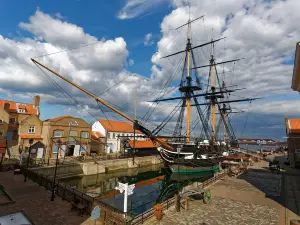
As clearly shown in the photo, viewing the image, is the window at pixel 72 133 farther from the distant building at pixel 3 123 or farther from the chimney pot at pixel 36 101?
the distant building at pixel 3 123

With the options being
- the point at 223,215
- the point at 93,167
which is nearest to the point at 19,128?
the point at 93,167

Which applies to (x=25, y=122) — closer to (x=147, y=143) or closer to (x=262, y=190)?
(x=147, y=143)

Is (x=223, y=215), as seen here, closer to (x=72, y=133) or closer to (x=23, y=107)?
(x=72, y=133)

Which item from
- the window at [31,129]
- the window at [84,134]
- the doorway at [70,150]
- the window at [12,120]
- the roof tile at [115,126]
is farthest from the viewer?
the roof tile at [115,126]

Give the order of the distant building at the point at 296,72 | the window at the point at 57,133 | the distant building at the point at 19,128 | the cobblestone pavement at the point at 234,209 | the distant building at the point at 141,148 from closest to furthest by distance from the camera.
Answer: the distant building at the point at 296,72 → the cobblestone pavement at the point at 234,209 → the distant building at the point at 19,128 → the window at the point at 57,133 → the distant building at the point at 141,148

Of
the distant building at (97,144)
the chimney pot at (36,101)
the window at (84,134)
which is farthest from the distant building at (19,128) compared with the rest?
the distant building at (97,144)

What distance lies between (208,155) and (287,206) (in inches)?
954

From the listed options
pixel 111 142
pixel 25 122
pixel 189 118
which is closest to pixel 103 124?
pixel 111 142

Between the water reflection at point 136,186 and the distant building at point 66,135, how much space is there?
7788 millimetres

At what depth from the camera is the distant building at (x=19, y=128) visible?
3141 cm

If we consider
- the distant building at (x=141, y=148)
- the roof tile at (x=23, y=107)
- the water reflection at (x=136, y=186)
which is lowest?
the water reflection at (x=136, y=186)

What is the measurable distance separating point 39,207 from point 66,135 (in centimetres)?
2591

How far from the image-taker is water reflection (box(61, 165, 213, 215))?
20.8 meters

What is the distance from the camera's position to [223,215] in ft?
39.5
